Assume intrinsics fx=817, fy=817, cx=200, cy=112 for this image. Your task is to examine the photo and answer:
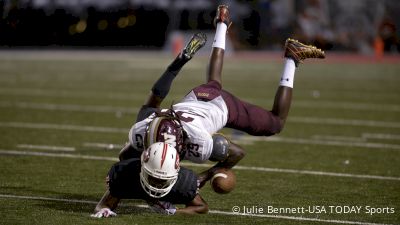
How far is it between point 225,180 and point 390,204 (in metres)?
1.34

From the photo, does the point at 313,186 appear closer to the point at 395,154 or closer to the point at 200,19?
the point at 395,154

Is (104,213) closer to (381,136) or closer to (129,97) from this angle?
(381,136)

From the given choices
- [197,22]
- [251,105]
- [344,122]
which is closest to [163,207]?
[251,105]

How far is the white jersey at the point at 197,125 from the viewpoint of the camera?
5.59 meters

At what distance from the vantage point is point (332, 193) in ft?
21.5

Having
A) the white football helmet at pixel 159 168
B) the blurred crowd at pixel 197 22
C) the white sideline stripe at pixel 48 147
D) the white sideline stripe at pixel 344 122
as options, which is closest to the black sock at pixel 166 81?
the white football helmet at pixel 159 168

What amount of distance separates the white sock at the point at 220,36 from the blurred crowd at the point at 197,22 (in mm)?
17739

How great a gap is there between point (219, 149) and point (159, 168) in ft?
2.12

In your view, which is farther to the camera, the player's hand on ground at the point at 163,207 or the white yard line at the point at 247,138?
the white yard line at the point at 247,138

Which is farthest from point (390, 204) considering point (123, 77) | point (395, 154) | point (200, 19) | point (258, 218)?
Answer: point (200, 19)

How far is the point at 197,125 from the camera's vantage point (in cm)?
567

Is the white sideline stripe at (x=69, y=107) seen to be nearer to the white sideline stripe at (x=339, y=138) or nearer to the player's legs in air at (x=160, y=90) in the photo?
the white sideline stripe at (x=339, y=138)

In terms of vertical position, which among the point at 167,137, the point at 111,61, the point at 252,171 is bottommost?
the point at 111,61

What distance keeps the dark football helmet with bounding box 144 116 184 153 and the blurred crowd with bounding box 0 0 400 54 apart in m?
19.5
